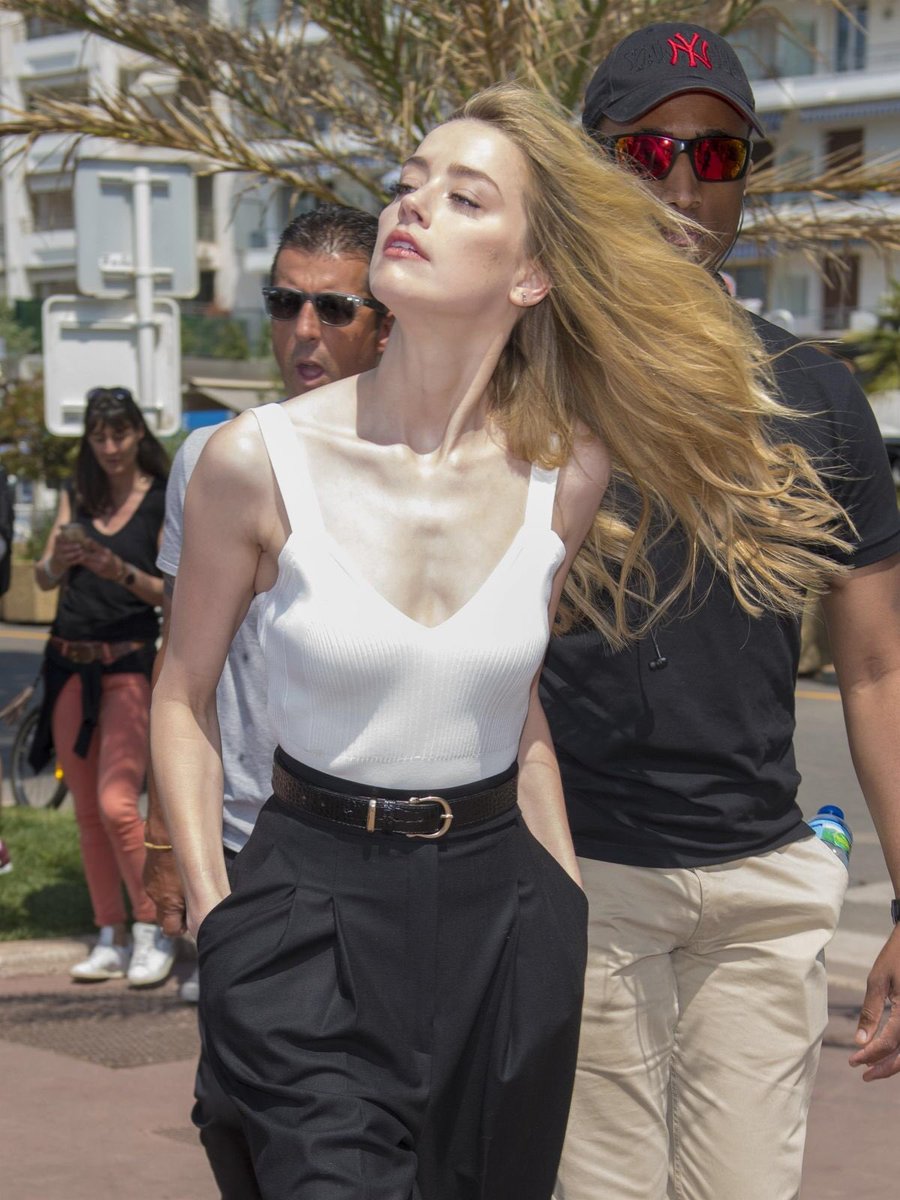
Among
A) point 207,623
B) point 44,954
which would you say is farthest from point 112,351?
point 207,623

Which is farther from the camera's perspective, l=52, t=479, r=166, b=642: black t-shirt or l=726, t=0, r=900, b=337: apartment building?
l=726, t=0, r=900, b=337: apartment building

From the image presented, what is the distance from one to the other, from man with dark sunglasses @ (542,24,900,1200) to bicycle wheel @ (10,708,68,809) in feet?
21.7

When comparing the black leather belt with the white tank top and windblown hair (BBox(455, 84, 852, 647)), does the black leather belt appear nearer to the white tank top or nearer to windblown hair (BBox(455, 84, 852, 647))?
the white tank top

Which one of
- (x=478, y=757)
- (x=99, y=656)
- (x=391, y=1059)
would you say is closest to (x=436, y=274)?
(x=478, y=757)

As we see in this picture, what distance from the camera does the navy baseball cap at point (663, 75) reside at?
2.95 m

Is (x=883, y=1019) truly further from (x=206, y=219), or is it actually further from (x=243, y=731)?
(x=206, y=219)

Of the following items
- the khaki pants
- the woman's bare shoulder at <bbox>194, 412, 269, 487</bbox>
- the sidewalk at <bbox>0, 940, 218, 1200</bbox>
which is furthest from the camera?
the sidewalk at <bbox>0, 940, 218, 1200</bbox>

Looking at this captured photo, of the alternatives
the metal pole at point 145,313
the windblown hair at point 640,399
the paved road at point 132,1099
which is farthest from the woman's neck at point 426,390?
the metal pole at point 145,313

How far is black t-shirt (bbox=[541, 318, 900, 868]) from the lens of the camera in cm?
278

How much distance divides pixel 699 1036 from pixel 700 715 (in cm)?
49

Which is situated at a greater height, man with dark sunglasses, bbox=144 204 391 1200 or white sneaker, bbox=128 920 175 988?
man with dark sunglasses, bbox=144 204 391 1200

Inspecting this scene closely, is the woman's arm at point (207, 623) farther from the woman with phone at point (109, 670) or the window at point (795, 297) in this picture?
the window at point (795, 297)

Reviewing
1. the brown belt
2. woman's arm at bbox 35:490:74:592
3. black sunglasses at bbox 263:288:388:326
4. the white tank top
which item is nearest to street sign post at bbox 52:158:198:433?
woman's arm at bbox 35:490:74:592

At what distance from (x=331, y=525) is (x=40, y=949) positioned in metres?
4.37
